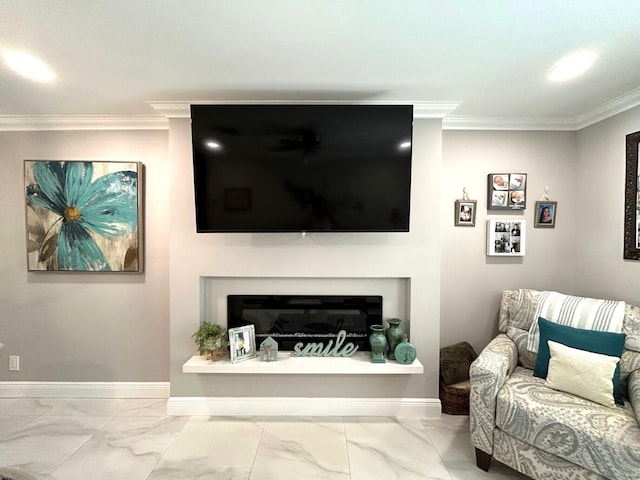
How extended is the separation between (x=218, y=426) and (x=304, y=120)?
7.47 ft

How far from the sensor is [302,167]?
2.21m

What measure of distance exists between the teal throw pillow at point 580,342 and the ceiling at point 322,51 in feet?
5.19

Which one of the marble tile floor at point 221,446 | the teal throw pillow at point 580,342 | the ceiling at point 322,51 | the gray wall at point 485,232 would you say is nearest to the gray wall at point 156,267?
the gray wall at point 485,232

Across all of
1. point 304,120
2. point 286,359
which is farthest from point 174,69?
point 286,359

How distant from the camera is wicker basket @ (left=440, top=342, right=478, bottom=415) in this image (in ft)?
8.21

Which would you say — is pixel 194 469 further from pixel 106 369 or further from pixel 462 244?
pixel 462 244

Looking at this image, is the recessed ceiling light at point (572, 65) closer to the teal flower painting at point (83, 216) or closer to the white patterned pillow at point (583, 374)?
the white patterned pillow at point (583, 374)

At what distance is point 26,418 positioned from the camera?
2479 mm

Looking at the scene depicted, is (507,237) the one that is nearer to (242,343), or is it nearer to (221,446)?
(242,343)

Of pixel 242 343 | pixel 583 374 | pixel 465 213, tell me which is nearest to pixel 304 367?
pixel 242 343

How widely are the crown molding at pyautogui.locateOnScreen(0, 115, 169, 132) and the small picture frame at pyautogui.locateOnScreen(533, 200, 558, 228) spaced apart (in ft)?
10.6

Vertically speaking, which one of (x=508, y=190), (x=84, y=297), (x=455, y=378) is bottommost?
(x=455, y=378)

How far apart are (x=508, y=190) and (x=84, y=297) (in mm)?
3728

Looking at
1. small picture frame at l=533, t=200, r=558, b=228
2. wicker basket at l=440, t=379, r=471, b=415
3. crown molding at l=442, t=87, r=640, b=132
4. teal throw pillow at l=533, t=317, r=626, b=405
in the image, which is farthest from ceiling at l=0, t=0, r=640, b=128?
wicker basket at l=440, t=379, r=471, b=415
